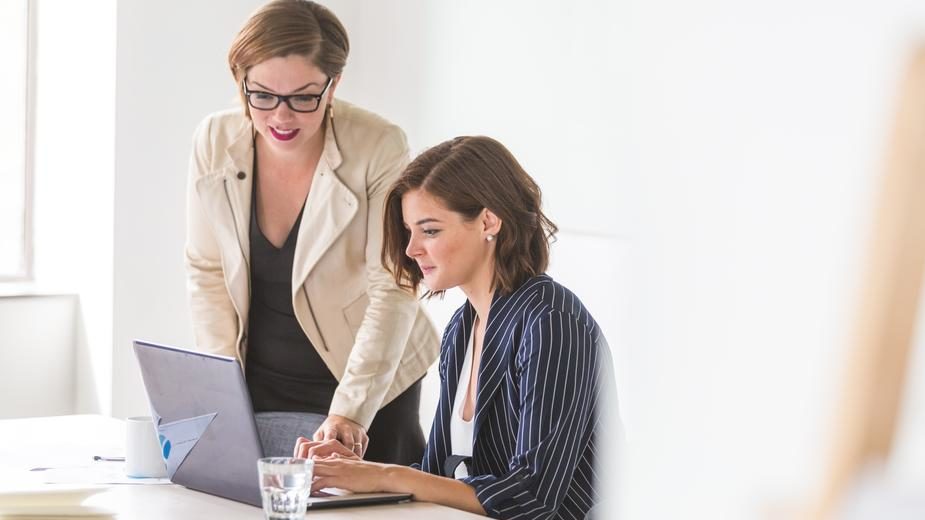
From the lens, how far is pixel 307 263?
2381mm

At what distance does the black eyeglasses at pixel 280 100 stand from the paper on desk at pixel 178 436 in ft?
2.17

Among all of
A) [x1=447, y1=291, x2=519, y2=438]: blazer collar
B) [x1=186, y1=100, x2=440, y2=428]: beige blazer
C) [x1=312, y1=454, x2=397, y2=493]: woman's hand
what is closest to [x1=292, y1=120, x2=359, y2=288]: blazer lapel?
[x1=186, y1=100, x2=440, y2=428]: beige blazer

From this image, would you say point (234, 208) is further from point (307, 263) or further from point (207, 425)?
point (207, 425)

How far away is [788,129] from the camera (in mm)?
3266

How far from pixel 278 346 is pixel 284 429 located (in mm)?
263

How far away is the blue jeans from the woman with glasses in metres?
0.08

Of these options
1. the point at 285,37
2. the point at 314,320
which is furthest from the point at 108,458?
the point at 285,37

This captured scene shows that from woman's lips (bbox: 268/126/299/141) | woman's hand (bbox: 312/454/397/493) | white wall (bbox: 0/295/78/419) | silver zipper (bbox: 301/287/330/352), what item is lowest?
white wall (bbox: 0/295/78/419)

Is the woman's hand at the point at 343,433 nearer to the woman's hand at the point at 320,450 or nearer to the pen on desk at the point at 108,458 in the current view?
the woman's hand at the point at 320,450

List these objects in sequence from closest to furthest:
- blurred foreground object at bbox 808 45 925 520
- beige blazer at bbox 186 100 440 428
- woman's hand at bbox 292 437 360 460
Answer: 1. blurred foreground object at bbox 808 45 925 520
2. woman's hand at bbox 292 437 360 460
3. beige blazer at bbox 186 100 440 428

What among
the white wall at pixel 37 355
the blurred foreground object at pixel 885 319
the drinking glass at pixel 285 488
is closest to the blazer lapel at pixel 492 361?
the drinking glass at pixel 285 488

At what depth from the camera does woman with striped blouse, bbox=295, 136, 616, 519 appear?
1.81 m

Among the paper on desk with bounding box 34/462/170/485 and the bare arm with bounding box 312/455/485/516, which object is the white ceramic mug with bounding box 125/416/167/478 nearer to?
the paper on desk with bounding box 34/462/170/485

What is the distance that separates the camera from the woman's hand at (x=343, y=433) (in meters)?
2.08
